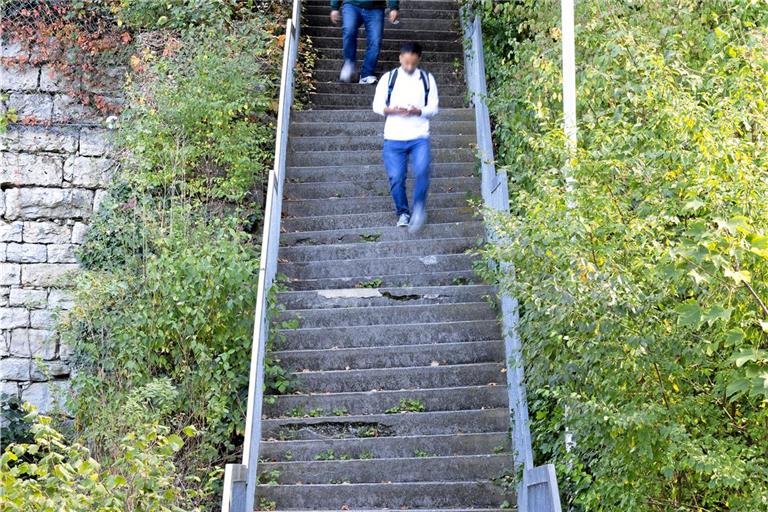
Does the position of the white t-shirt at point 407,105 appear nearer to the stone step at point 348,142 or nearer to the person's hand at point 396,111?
the person's hand at point 396,111

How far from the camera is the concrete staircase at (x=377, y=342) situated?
8.22 metres

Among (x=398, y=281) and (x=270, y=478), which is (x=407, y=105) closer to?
(x=398, y=281)

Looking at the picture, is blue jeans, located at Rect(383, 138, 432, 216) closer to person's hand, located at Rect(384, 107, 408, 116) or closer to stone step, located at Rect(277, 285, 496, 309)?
person's hand, located at Rect(384, 107, 408, 116)

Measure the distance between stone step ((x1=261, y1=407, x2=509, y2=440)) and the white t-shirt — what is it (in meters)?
2.65

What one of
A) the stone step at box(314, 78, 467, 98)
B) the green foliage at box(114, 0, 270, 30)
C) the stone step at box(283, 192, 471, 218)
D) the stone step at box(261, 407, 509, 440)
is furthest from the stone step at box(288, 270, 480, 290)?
the green foliage at box(114, 0, 270, 30)

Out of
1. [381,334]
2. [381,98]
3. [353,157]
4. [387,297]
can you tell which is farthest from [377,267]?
[353,157]

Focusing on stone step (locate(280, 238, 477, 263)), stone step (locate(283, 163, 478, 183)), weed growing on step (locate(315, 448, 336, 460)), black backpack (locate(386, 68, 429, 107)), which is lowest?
weed growing on step (locate(315, 448, 336, 460))

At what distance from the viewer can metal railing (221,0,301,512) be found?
7227mm

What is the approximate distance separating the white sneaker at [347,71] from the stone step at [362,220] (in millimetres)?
2589

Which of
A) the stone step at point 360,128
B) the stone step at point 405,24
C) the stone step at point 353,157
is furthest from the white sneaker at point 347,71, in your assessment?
the stone step at point 353,157

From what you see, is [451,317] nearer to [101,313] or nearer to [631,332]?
[101,313]

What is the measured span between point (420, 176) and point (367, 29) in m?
3.02

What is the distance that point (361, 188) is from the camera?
11.0 metres

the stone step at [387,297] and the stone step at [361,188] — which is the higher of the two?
the stone step at [361,188]
